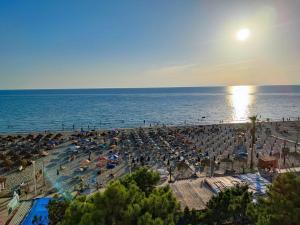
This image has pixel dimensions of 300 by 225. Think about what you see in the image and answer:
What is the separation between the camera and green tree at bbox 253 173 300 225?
9.17 m

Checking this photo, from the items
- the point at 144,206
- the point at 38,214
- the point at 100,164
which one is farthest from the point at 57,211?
the point at 100,164

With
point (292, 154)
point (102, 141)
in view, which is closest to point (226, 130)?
point (292, 154)

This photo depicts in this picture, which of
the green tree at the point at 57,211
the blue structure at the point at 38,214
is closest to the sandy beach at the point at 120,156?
the blue structure at the point at 38,214

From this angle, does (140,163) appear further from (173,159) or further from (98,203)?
(98,203)

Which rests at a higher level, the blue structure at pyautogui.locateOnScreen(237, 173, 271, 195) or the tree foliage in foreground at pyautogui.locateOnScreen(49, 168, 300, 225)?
the tree foliage in foreground at pyautogui.locateOnScreen(49, 168, 300, 225)

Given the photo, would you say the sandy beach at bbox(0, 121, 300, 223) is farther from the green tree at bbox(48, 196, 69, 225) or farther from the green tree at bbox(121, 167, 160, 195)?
the green tree at bbox(121, 167, 160, 195)

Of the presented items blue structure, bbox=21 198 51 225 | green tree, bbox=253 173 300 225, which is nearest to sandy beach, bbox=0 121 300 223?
blue structure, bbox=21 198 51 225

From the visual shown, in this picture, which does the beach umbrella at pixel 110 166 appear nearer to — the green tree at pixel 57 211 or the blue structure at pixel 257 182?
the blue structure at pixel 257 182

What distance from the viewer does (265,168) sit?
27094 millimetres

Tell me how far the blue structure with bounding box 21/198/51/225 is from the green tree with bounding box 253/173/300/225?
11.9 metres

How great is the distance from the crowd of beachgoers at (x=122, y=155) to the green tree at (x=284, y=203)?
49.6 feet

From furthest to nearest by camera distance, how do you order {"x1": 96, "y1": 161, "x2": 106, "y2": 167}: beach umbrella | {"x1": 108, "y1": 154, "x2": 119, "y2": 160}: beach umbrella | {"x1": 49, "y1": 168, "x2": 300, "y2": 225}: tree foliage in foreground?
{"x1": 108, "y1": 154, "x2": 119, "y2": 160}: beach umbrella
{"x1": 96, "y1": 161, "x2": 106, "y2": 167}: beach umbrella
{"x1": 49, "y1": 168, "x2": 300, "y2": 225}: tree foliage in foreground

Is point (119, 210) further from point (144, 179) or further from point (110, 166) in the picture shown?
point (110, 166)

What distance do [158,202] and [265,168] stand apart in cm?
2130
